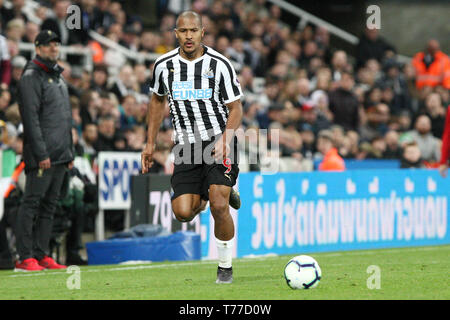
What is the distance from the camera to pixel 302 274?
25.7 ft

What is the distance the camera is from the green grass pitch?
7.56 m

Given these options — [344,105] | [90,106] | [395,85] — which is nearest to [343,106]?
[344,105]

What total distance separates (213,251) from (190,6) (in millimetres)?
8879

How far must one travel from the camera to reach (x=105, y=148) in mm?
14281

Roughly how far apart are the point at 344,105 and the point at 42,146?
10.2 meters

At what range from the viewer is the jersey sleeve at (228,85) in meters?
8.66

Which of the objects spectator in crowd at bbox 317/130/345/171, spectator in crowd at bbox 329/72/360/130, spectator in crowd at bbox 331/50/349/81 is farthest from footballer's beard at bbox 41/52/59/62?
spectator in crowd at bbox 331/50/349/81

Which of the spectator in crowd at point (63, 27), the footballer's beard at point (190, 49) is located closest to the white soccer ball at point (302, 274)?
the footballer's beard at point (190, 49)

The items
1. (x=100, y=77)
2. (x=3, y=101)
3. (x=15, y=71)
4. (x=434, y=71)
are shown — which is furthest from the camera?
(x=434, y=71)

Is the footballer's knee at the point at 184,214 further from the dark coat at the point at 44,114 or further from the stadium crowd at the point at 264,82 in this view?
the stadium crowd at the point at 264,82

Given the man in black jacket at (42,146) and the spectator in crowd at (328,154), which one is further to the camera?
the spectator in crowd at (328,154)

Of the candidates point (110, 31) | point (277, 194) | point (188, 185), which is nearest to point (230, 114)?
point (188, 185)

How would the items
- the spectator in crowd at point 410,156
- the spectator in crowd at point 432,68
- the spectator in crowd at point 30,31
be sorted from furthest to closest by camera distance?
the spectator in crowd at point 432,68 < the spectator in crowd at point 410,156 < the spectator in crowd at point 30,31

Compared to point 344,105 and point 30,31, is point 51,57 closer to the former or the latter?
point 30,31
